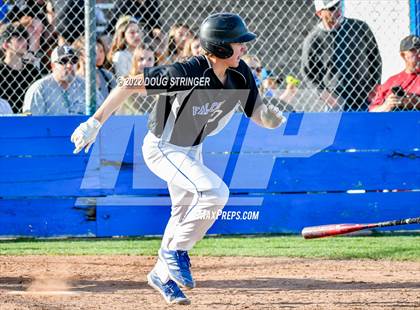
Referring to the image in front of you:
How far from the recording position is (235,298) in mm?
5598

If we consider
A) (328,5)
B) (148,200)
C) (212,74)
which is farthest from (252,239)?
(212,74)

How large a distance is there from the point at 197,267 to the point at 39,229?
192cm

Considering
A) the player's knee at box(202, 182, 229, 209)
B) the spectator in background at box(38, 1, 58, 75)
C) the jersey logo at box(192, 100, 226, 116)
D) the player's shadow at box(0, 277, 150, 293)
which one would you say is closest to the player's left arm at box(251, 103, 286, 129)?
the jersey logo at box(192, 100, 226, 116)

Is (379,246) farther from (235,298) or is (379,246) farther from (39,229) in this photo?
(39,229)

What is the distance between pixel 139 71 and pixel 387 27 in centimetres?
313

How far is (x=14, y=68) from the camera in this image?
8.22 m

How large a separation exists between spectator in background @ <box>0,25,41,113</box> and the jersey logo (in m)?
3.23

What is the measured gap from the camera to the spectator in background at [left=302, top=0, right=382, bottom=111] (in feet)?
28.0

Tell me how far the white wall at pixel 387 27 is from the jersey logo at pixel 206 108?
4.27 metres

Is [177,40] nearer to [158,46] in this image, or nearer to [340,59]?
[158,46]

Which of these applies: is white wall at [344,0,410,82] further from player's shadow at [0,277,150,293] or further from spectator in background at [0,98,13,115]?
player's shadow at [0,277,150,293]

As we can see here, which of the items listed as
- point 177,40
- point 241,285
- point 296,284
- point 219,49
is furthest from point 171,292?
point 177,40

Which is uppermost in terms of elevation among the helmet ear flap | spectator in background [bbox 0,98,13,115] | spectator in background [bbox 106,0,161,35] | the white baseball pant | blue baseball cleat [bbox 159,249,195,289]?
the helmet ear flap

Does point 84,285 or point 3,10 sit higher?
point 84,285
